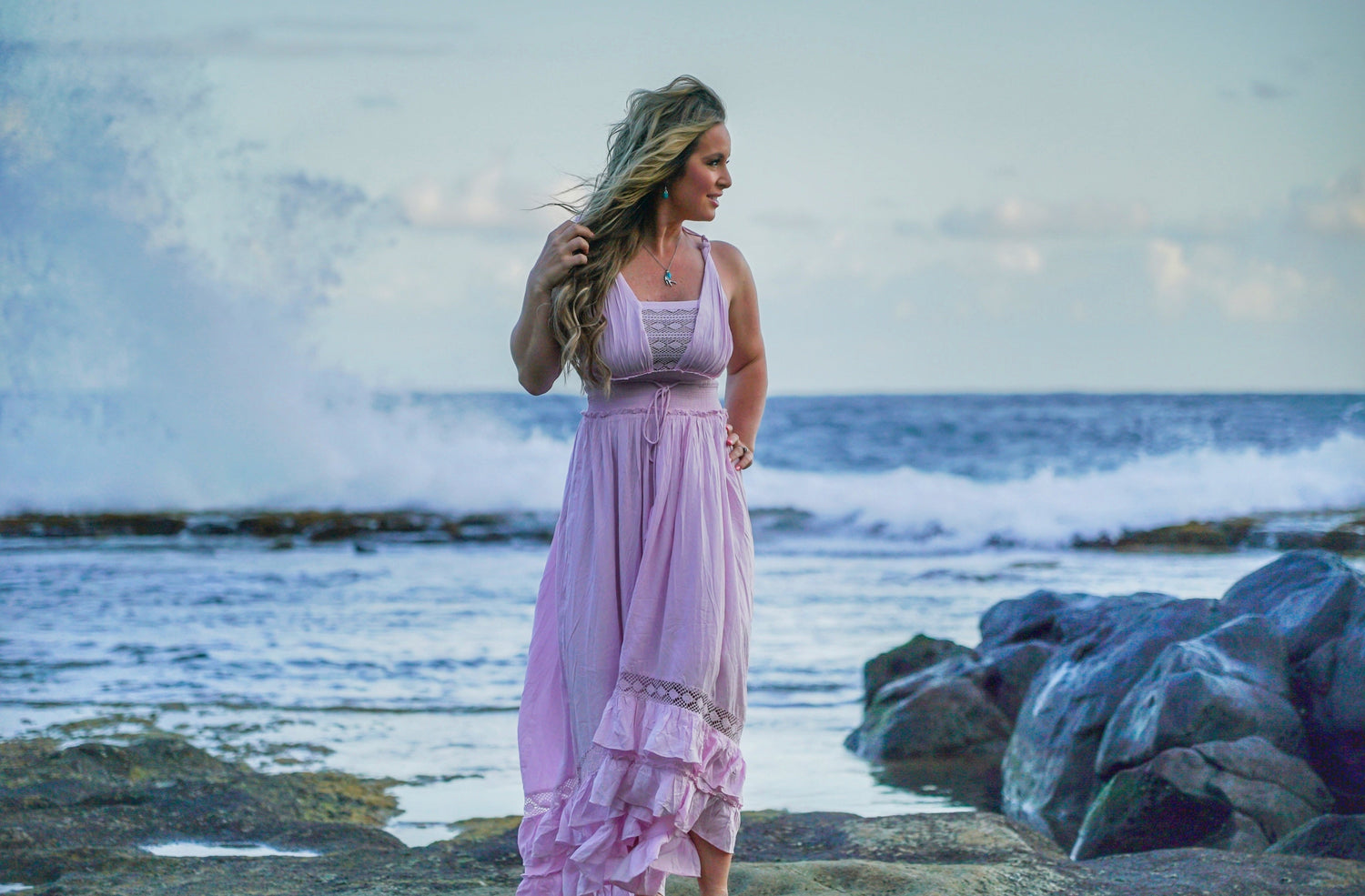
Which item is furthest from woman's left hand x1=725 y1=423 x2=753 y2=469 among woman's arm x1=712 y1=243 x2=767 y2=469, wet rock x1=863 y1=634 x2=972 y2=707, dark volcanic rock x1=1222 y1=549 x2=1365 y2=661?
wet rock x1=863 y1=634 x2=972 y2=707

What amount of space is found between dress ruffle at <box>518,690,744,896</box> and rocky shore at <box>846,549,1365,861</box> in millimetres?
2058

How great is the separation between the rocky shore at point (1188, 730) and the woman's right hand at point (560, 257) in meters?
2.83

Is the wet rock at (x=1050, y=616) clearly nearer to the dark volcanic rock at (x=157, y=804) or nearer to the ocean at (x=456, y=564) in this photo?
the ocean at (x=456, y=564)

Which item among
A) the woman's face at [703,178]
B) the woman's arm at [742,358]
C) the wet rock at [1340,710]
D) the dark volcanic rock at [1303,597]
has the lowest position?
the wet rock at [1340,710]

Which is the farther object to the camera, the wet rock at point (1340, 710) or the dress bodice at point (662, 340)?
the wet rock at point (1340, 710)

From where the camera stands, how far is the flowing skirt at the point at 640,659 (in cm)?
304

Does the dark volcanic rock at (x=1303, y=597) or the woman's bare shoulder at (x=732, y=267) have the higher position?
the woman's bare shoulder at (x=732, y=267)

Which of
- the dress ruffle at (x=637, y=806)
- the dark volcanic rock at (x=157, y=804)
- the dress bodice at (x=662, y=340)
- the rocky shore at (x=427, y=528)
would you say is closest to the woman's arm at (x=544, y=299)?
the dress bodice at (x=662, y=340)

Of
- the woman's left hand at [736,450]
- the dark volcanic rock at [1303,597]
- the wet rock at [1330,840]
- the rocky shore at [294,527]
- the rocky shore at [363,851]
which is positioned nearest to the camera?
the woman's left hand at [736,450]

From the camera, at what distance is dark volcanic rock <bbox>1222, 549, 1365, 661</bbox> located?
5191 mm

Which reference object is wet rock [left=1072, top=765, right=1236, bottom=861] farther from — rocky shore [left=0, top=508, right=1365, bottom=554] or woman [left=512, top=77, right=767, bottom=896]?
rocky shore [left=0, top=508, right=1365, bottom=554]

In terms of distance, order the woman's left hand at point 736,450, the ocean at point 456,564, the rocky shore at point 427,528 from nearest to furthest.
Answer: the woman's left hand at point 736,450
the ocean at point 456,564
the rocky shore at point 427,528

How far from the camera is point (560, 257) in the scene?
10.1ft

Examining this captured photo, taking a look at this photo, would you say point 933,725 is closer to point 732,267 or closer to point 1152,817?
point 1152,817
